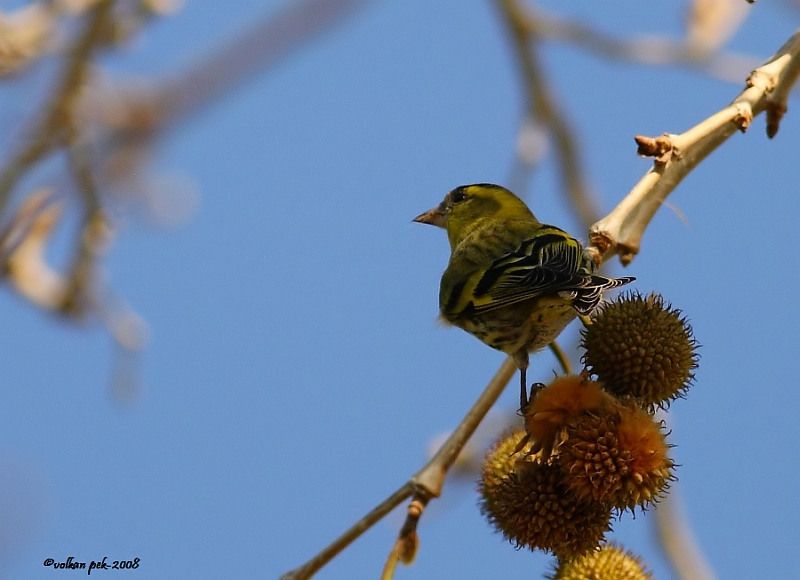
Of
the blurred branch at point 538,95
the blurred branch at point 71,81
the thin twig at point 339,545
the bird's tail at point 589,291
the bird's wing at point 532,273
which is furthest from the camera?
the blurred branch at point 538,95

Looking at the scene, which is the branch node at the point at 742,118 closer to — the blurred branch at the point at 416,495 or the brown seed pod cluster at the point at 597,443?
the brown seed pod cluster at the point at 597,443

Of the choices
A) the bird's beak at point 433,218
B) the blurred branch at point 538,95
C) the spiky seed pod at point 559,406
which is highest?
the blurred branch at point 538,95

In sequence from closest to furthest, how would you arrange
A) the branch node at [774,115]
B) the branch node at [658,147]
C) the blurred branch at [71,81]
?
the branch node at [658,147] → the branch node at [774,115] → the blurred branch at [71,81]

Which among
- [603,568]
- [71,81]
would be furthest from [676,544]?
[71,81]

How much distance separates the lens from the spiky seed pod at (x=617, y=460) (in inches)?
147

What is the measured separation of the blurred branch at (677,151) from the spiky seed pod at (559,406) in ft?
2.21

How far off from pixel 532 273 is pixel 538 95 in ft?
9.35

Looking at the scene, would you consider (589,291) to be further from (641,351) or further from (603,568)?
(603,568)

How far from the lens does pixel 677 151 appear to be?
427 centimetres

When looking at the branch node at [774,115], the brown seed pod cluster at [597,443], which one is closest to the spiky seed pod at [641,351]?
the brown seed pod cluster at [597,443]

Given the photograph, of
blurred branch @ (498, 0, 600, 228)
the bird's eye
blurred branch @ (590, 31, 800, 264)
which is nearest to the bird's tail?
blurred branch @ (590, 31, 800, 264)

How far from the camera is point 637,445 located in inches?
148

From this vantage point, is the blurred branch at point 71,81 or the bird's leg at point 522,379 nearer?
the bird's leg at point 522,379

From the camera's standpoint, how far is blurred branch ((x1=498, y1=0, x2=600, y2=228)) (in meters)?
7.01
